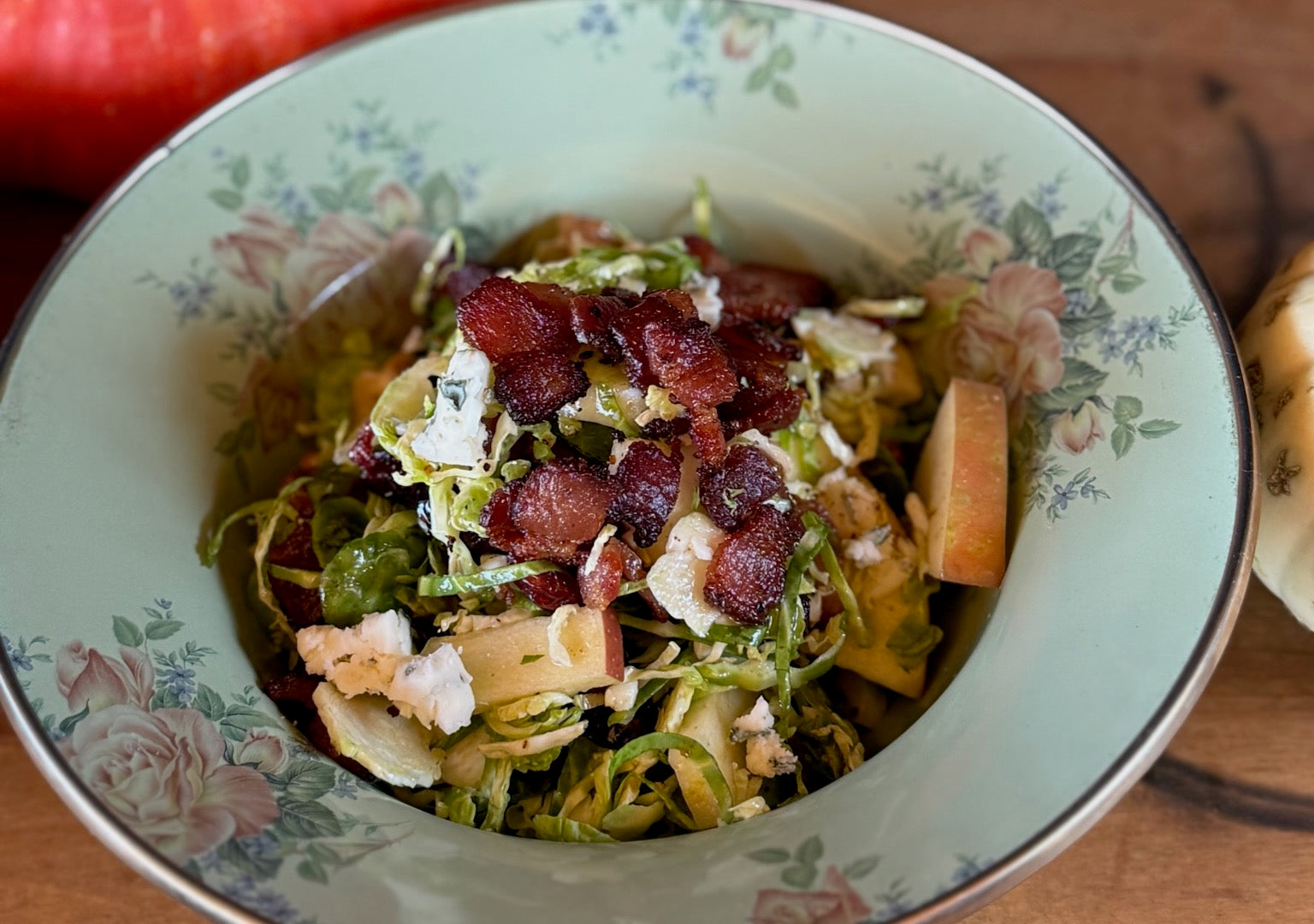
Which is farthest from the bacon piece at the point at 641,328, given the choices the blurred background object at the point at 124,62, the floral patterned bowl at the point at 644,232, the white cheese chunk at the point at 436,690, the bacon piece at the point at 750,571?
the blurred background object at the point at 124,62

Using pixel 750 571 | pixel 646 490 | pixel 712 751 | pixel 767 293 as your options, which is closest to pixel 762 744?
pixel 712 751

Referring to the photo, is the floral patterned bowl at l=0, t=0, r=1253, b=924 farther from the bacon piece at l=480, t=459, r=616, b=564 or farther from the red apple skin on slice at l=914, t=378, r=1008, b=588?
the bacon piece at l=480, t=459, r=616, b=564

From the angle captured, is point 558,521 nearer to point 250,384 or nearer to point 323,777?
point 323,777

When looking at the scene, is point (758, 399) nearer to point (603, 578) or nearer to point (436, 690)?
point (603, 578)

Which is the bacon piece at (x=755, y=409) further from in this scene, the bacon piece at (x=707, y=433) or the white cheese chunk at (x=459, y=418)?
the white cheese chunk at (x=459, y=418)

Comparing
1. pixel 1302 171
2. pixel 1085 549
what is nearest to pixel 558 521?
pixel 1085 549

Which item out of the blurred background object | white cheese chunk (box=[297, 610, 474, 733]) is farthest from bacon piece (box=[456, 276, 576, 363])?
the blurred background object
